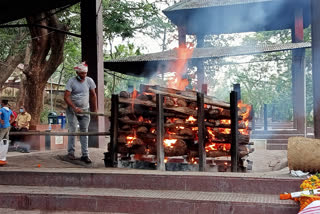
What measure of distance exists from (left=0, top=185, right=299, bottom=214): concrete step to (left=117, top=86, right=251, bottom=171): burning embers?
Answer: 158 cm

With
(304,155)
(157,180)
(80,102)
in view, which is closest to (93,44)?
(80,102)

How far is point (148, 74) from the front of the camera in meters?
15.4

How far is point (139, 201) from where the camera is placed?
4723 millimetres

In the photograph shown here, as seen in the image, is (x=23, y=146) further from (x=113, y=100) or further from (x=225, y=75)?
(x=225, y=75)

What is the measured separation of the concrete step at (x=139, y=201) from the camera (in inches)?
172

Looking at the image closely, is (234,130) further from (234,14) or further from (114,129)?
(234,14)

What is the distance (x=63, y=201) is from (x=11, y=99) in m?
31.8

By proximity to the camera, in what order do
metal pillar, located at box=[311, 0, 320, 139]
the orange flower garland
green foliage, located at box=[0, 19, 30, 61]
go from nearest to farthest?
1. the orange flower garland
2. metal pillar, located at box=[311, 0, 320, 139]
3. green foliage, located at box=[0, 19, 30, 61]

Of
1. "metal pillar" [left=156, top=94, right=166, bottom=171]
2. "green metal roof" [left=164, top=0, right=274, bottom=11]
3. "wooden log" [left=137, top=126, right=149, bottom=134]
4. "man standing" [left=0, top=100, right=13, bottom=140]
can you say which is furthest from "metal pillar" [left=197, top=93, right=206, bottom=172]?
"green metal roof" [left=164, top=0, right=274, bottom=11]

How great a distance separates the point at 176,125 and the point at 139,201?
209 cm

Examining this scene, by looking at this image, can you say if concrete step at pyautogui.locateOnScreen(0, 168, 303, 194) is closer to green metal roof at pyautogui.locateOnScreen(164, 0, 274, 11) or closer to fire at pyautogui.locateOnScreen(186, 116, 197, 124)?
fire at pyautogui.locateOnScreen(186, 116, 197, 124)

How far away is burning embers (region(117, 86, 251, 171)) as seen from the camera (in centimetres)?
646

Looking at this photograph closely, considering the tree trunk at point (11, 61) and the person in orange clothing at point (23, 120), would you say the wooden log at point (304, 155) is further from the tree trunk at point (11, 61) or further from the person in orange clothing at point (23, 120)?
the tree trunk at point (11, 61)

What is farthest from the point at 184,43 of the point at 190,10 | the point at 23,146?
the point at 23,146
